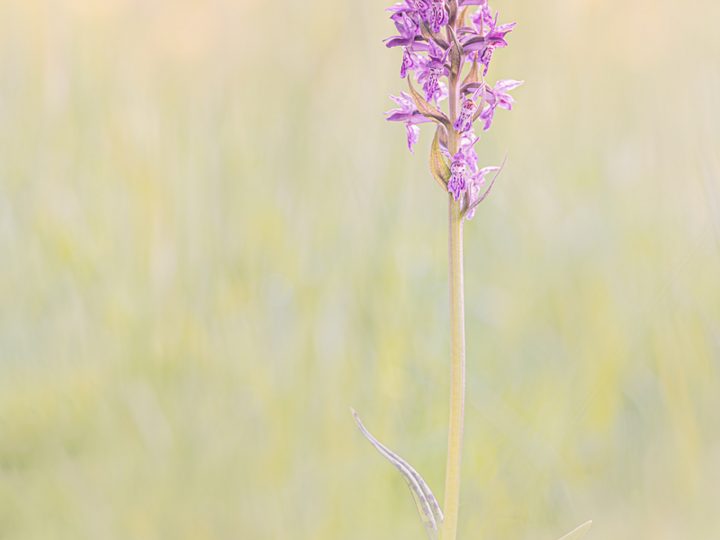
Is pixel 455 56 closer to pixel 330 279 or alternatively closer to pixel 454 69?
pixel 454 69

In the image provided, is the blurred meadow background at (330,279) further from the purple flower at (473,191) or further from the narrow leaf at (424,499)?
the purple flower at (473,191)

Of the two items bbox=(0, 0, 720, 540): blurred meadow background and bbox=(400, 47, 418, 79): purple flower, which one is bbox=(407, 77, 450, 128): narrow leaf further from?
bbox=(0, 0, 720, 540): blurred meadow background

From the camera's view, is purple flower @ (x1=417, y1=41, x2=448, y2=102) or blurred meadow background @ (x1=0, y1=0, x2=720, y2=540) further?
blurred meadow background @ (x1=0, y1=0, x2=720, y2=540)

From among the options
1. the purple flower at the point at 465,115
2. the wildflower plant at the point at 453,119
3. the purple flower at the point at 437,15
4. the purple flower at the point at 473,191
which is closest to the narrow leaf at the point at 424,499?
the wildflower plant at the point at 453,119

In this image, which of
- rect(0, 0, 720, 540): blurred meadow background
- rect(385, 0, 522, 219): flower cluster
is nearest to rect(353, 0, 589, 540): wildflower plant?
rect(385, 0, 522, 219): flower cluster

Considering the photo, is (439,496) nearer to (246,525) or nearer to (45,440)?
(246,525)

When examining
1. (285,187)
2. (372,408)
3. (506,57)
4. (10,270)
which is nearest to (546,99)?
(506,57)
